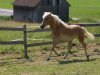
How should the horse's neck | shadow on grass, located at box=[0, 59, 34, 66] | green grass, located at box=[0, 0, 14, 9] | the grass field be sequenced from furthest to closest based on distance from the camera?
green grass, located at box=[0, 0, 14, 9] < the horse's neck < shadow on grass, located at box=[0, 59, 34, 66] < the grass field

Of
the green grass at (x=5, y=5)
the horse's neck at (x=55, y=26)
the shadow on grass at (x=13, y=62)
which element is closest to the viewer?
the shadow on grass at (x=13, y=62)

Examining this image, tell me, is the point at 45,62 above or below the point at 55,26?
below

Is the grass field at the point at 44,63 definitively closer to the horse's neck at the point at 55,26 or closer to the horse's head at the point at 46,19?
the horse's neck at the point at 55,26

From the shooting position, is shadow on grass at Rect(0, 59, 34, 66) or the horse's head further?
the horse's head

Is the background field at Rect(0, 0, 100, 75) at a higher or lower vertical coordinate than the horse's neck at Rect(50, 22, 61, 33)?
lower

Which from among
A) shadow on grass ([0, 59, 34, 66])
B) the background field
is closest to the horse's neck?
the background field

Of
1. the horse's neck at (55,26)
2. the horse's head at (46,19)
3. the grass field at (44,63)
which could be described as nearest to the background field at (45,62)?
the grass field at (44,63)

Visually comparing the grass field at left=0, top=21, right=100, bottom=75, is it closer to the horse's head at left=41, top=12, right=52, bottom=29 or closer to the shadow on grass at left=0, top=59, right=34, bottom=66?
the shadow on grass at left=0, top=59, right=34, bottom=66

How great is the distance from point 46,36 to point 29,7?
2967 cm

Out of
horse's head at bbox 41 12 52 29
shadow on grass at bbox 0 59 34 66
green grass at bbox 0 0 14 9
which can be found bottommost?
shadow on grass at bbox 0 59 34 66

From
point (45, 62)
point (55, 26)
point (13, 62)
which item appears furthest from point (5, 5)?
point (45, 62)

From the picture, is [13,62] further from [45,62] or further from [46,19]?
[46,19]

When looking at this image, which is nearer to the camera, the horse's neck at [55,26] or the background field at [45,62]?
the background field at [45,62]

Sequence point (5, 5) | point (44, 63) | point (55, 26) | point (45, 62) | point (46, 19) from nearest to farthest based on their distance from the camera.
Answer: point (44, 63) → point (45, 62) → point (46, 19) → point (55, 26) → point (5, 5)
